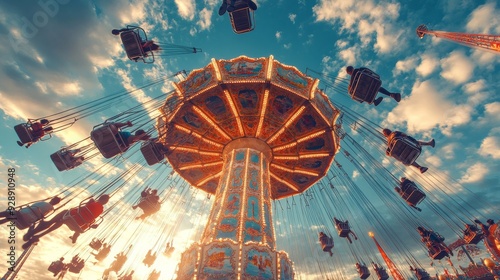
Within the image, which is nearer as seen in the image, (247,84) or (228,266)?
(228,266)

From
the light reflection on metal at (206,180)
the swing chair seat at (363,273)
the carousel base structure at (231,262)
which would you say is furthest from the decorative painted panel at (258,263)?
the swing chair seat at (363,273)

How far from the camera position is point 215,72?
1120 cm

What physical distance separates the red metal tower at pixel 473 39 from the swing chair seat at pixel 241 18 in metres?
11.5

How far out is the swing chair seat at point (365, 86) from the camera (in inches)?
319

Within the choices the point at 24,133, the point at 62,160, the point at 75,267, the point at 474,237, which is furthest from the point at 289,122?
the point at 75,267

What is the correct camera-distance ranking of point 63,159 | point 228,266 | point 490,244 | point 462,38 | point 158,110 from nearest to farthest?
1. point 228,266
2. point 63,159
3. point 158,110
4. point 462,38
5. point 490,244

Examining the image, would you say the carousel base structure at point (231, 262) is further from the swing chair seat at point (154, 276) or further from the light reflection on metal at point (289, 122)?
the swing chair seat at point (154, 276)

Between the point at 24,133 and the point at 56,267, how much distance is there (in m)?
8.18

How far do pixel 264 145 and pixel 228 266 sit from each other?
6.89 metres

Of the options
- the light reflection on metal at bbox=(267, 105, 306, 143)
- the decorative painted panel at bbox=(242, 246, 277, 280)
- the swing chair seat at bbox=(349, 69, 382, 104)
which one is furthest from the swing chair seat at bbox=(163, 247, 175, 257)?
the swing chair seat at bbox=(349, 69, 382, 104)

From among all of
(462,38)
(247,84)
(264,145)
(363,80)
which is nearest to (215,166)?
(264,145)

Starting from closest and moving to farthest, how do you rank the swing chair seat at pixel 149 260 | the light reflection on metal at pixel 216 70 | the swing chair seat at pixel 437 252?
the swing chair seat at pixel 437 252 < the light reflection on metal at pixel 216 70 < the swing chair seat at pixel 149 260

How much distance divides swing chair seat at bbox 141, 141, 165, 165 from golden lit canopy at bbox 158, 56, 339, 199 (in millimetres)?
1445

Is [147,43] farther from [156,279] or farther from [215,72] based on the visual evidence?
Result: [156,279]
